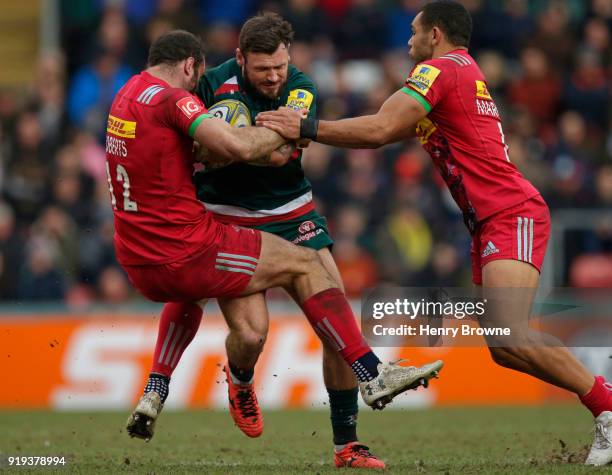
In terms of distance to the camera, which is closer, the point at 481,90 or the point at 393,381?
the point at 393,381

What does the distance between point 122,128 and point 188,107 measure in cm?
49

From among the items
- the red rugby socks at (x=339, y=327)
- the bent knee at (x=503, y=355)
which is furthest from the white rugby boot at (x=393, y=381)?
the bent knee at (x=503, y=355)

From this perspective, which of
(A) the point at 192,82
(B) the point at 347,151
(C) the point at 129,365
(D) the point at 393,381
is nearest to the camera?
(D) the point at 393,381

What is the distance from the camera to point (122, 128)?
8258 millimetres

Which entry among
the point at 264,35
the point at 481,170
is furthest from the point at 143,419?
the point at 481,170

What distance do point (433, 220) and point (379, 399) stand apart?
7721 mm

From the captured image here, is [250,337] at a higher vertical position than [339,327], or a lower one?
lower

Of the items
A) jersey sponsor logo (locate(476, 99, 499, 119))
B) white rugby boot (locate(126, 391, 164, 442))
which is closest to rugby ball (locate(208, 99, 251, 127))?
jersey sponsor logo (locate(476, 99, 499, 119))

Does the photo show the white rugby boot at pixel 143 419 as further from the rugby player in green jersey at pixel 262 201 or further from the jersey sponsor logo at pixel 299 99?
the jersey sponsor logo at pixel 299 99

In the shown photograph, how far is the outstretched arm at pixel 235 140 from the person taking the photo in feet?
26.5

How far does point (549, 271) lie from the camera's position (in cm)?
1507

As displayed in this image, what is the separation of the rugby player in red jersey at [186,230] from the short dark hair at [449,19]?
4.60 ft

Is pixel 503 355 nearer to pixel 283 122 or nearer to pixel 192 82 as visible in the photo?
pixel 283 122

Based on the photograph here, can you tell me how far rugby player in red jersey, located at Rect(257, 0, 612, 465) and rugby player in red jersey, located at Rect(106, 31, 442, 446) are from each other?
0.64m
